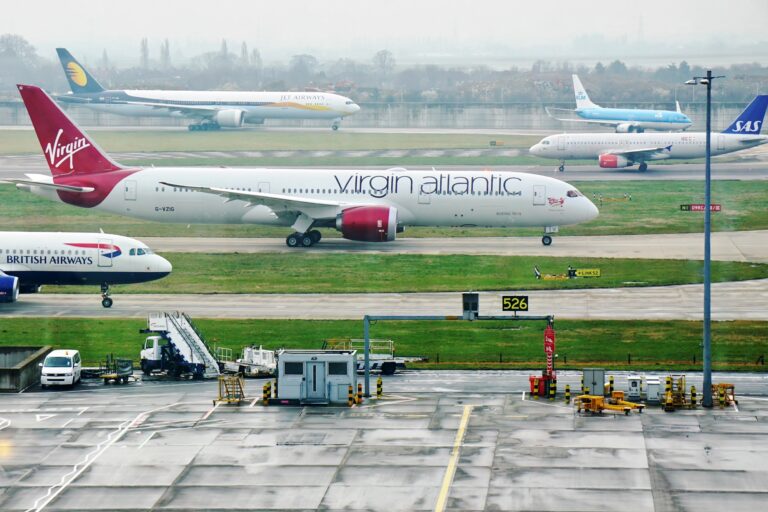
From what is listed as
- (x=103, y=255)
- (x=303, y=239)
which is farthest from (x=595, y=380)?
(x=303, y=239)

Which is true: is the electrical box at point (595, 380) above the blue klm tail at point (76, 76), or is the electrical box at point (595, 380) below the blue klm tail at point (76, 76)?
below

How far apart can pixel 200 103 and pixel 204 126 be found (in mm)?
3250

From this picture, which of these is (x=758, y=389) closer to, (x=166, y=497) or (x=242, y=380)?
(x=242, y=380)

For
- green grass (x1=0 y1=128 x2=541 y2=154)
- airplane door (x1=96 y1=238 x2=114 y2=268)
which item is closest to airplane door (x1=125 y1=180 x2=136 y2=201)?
airplane door (x1=96 y1=238 x2=114 y2=268)

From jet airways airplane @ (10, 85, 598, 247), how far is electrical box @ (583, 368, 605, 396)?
37.6 metres

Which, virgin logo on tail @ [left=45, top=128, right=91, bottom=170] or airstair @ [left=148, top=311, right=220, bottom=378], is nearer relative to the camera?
airstair @ [left=148, top=311, right=220, bottom=378]

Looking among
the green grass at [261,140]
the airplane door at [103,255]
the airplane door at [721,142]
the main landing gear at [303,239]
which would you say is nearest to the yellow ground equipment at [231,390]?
the airplane door at [103,255]

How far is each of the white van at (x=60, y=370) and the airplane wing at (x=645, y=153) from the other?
9542 cm

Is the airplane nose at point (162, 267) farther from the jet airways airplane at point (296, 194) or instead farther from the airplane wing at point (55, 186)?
the airplane wing at point (55, 186)

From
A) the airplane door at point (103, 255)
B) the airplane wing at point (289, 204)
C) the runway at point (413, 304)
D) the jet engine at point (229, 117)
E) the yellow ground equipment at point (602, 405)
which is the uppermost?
the jet engine at point (229, 117)

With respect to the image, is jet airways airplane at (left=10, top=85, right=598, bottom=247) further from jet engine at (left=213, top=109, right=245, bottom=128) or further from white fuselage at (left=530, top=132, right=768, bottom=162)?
jet engine at (left=213, top=109, right=245, bottom=128)

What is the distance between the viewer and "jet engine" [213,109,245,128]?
182000 millimetres

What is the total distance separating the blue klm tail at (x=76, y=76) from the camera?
181625 millimetres

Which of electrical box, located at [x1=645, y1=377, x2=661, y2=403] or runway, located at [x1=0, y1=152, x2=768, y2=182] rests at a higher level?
runway, located at [x1=0, y1=152, x2=768, y2=182]
